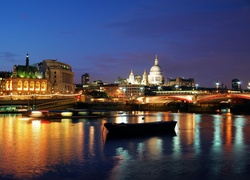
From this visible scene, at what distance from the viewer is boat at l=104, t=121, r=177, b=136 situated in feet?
150

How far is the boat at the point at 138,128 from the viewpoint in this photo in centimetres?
4575

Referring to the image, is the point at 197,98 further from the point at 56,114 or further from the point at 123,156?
the point at 123,156

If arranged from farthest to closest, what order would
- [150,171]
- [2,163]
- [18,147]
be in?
1. [18,147]
2. [2,163]
3. [150,171]

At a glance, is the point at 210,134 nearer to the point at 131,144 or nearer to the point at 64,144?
the point at 131,144

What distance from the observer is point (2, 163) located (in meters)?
29.0

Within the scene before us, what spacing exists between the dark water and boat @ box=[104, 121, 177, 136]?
1.59 metres

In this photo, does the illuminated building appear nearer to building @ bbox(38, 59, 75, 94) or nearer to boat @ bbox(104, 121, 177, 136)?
building @ bbox(38, 59, 75, 94)

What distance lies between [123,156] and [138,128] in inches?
604

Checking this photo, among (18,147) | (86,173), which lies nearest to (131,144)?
(18,147)

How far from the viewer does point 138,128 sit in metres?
47.1

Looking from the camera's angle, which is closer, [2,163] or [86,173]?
[86,173]

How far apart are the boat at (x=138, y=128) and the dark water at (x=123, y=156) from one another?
1592mm

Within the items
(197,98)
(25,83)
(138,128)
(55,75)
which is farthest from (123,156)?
(55,75)

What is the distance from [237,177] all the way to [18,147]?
2072cm
